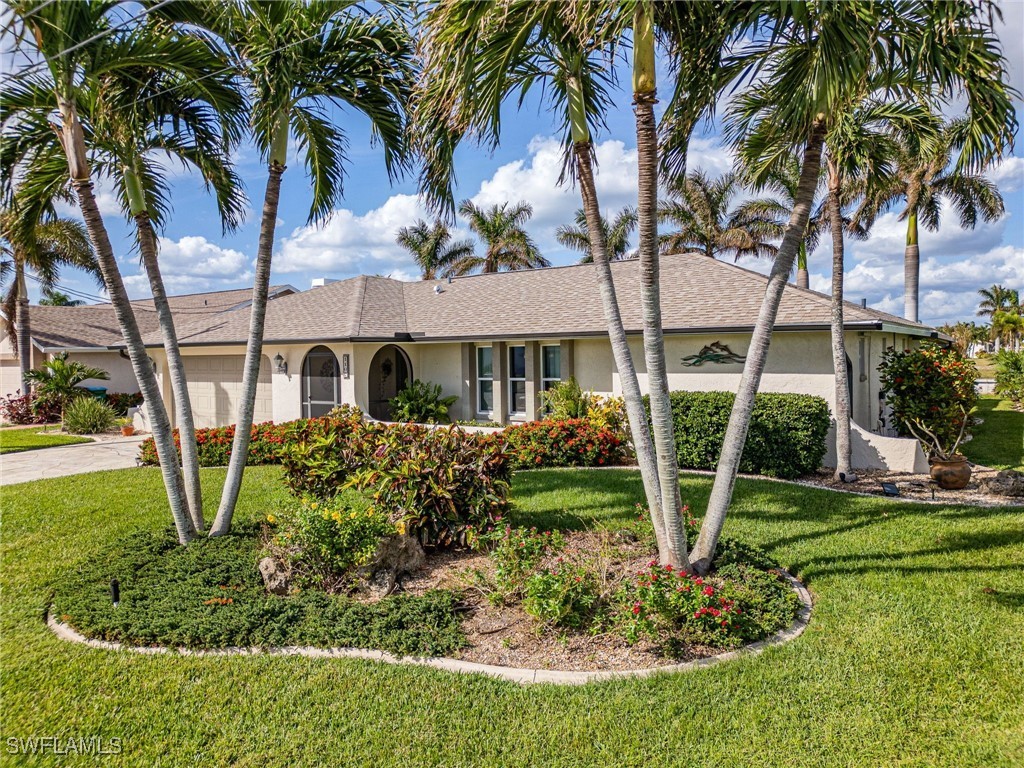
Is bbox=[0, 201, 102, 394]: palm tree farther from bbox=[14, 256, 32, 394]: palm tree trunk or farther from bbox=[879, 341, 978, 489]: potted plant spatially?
bbox=[879, 341, 978, 489]: potted plant

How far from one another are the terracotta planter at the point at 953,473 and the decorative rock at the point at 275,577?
1062cm

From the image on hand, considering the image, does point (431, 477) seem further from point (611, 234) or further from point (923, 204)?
point (611, 234)

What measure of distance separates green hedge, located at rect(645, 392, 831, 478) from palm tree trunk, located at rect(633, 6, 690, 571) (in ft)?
18.9

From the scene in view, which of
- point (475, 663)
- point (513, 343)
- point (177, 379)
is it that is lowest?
point (475, 663)

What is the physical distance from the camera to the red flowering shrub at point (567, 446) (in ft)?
40.4

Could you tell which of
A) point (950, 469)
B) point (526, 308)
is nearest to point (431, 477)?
point (950, 469)

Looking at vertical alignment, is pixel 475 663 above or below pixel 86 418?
below

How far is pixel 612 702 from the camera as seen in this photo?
400cm

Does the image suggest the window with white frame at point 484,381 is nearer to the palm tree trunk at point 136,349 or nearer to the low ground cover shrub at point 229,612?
the palm tree trunk at point 136,349

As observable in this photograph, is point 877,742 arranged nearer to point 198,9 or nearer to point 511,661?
point 511,661

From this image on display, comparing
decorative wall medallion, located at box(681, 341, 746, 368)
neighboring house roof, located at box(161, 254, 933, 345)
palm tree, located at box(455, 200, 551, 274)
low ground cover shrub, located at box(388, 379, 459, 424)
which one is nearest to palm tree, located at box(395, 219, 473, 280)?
palm tree, located at box(455, 200, 551, 274)

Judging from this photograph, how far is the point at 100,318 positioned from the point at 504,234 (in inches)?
910

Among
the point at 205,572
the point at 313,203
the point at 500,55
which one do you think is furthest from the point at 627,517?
the point at 313,203

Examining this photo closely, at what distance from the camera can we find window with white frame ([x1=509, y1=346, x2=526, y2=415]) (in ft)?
54.2
